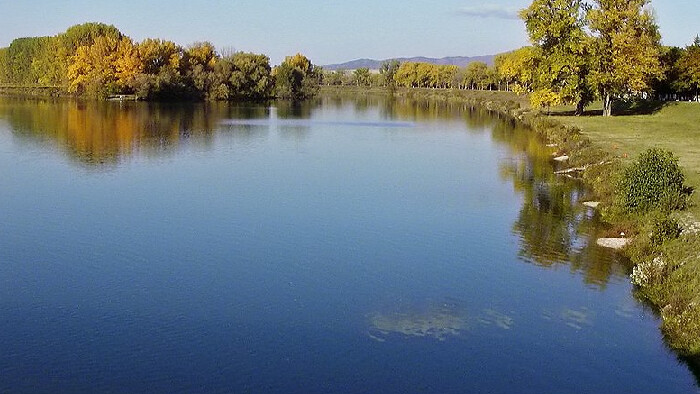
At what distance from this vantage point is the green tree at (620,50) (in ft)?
178

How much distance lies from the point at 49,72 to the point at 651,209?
3954 inches

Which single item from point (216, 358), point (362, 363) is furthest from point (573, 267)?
point (216, 358)

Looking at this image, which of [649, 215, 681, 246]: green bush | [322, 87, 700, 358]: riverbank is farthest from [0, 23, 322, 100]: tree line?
[649, 215, 681, 246]: green bush

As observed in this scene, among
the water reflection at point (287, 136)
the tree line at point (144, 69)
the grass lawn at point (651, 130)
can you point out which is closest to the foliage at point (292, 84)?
the tree line at point (144, 69)

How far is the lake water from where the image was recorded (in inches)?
503

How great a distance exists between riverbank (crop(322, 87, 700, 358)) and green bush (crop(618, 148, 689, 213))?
42 centimetres

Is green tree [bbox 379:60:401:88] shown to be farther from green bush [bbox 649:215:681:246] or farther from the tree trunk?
green bush [bbox 649:215:681:246]

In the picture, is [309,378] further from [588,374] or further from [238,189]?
[238,189]

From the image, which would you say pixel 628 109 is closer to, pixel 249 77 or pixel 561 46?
pixel 561 46

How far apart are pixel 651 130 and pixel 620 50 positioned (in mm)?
12535

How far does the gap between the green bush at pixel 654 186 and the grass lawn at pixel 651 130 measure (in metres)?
0.66

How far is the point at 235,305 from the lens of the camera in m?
15.8

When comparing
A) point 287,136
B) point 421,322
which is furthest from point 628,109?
point 421,322

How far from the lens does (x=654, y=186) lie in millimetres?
21547
